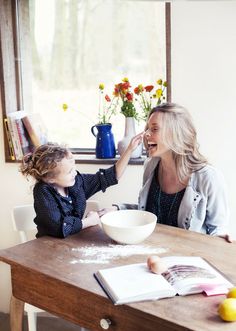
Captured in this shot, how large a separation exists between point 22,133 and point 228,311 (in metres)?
1.74

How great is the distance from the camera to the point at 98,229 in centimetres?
180

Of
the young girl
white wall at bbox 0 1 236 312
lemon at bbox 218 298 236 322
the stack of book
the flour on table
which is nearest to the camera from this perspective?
lemon at bbox 218 298 236 322

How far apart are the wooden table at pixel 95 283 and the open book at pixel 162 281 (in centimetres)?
2

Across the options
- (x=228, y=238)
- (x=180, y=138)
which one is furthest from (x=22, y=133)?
(x=228, y=238)

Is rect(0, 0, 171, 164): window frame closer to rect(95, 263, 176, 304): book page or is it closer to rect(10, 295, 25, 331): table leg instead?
rect(10, 295, 25, 331): table leg

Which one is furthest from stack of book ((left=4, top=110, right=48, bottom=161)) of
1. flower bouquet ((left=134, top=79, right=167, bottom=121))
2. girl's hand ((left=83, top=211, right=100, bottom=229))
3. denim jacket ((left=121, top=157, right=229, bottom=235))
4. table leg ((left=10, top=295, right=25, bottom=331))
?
denim jacket ((left=121, top=157, right=229, bottom=235))

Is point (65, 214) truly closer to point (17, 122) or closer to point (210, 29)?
point (17, 122)

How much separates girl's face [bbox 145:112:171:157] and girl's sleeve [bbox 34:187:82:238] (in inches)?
18.0

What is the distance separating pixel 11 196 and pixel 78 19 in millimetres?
1106

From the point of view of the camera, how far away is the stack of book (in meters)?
2.50

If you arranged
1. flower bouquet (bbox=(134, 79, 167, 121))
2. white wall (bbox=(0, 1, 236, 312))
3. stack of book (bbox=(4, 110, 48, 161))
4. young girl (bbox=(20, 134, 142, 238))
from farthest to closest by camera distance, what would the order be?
stack of book (bbox=(4, 110, 48, 161))
flower bouquet (bbox=(134, 79, 167, 121))
white wall (bbox=(0, 1, 236, 312))
young girl (bbox=(20, 134, 142, 238))

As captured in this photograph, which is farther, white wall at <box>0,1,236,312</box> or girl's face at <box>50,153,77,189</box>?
white wall at <box>0,1,236,312</box>

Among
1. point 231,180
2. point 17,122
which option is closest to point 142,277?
point 231,180

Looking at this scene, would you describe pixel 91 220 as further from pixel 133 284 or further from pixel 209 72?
pixel 209 72
